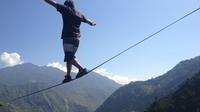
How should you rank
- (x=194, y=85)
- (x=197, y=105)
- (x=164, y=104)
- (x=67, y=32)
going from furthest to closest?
(x=194, y=85)
(x=164, y=104)
(x=197, y=105)
(x=67, y=32)

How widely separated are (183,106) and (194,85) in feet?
71.3

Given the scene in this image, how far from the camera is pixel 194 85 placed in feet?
482

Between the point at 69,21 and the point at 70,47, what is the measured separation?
894 millimetres

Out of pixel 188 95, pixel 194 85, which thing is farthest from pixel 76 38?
pixel 194 85

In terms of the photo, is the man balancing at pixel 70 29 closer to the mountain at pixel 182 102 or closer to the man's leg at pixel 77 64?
the man's leg at pixel 77 64

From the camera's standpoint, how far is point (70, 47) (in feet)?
39.4

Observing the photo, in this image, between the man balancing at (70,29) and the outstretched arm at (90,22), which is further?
the outstretched arm at (90,22)

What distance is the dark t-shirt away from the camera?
11.9m

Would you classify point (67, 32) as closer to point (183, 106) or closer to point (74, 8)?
point (74, 8)

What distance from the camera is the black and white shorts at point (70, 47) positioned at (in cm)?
1195

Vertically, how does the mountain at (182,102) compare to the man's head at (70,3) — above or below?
below

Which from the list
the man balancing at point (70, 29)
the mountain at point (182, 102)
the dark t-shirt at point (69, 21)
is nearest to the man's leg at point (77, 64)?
the man balancing at point (70, 29)

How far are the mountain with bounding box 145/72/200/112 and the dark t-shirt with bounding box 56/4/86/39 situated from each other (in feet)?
383

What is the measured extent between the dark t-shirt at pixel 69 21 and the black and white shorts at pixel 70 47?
139mm
